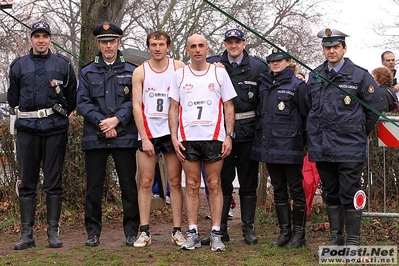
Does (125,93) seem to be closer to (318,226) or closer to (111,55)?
(111,55)

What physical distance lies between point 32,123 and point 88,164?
0.74m

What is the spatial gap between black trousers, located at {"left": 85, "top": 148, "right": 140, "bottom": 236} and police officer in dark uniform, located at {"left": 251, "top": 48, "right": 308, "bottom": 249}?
1335 millimetres

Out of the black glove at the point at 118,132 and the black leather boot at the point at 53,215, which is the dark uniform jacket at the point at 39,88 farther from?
the black leather boot at the point at 53,215

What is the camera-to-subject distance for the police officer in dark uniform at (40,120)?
274 inches

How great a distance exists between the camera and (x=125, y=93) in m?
6.96

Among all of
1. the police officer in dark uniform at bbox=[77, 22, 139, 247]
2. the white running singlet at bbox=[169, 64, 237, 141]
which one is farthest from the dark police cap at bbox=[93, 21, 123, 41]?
the white running singlet at bbox=[169, 64, 237, 141]

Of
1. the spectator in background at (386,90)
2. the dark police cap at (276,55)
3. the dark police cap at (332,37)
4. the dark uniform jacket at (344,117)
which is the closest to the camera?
the dark uniform jacket at (344,117)

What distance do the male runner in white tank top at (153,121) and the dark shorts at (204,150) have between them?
26 cm

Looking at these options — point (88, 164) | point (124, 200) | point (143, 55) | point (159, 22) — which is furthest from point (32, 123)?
point (159, 22)

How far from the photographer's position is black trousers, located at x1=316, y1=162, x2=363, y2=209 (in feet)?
20.4

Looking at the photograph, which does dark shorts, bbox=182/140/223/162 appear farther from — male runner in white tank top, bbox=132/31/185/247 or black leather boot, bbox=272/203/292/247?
black leather boot, bbox=272/203/292/247

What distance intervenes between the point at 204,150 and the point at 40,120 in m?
1.79

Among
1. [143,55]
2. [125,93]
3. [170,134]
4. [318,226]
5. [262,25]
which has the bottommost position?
[318,226]

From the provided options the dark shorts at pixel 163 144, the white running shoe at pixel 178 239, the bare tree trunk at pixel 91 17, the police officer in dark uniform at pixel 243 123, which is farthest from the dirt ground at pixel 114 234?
the bare tree trunk at pixel 91 17
